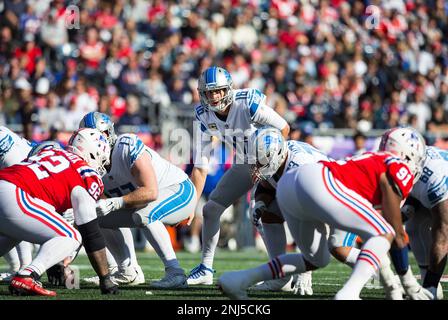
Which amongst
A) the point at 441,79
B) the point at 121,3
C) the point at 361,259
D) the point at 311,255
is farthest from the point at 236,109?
the point at 441,79

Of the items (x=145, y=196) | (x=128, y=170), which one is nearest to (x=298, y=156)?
(x=145, y=196)

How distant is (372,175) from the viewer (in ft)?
19.9

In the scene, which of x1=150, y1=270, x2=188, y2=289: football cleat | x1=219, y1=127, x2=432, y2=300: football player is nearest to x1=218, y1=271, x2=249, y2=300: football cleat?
x1=219, y1=127, x2=432, y2=300: football player

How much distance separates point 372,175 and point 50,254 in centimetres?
234

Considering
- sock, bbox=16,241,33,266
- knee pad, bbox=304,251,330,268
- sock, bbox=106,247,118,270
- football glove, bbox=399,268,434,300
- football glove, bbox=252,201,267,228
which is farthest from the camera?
sock, bbox=106,247,118,270

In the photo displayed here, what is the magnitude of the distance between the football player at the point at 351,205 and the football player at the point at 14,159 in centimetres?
291

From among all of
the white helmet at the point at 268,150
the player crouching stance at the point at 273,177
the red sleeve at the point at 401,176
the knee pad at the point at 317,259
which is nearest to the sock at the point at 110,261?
the player crouching stance at the point at 273,177

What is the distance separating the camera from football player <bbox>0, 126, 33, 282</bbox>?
8430 mm

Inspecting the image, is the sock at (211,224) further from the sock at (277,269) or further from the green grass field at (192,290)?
the sock at (277,269)

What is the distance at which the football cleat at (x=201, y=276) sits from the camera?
8.30 metres

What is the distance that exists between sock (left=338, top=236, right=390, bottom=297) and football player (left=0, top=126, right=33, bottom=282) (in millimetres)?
3708

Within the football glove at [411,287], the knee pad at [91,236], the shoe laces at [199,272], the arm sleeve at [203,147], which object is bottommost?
the shoe laces at [199,272]

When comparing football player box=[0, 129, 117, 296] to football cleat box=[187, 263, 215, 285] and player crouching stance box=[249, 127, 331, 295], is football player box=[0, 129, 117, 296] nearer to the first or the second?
player crouching stance box=[249, 127, 331, 295]

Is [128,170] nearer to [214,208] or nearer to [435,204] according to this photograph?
[214,208]
